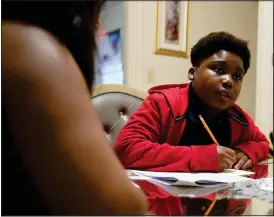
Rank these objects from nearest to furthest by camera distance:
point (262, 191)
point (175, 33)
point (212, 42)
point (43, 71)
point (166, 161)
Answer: point (43, 71), point (262, 191), point (166, 161), point (212, 42), point (175, 33)

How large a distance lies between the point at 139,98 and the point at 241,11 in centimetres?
55

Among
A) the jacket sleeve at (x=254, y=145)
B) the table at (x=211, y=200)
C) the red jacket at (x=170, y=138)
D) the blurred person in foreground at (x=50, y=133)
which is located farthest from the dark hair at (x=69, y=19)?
the jacket sleeve at (x=254, y=145)

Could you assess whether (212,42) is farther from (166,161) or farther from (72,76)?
(72,76)

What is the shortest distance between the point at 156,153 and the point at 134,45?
0.72 meters

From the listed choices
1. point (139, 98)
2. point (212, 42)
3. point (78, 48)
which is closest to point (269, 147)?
point (212, 42)

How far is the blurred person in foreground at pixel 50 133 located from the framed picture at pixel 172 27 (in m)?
0.65

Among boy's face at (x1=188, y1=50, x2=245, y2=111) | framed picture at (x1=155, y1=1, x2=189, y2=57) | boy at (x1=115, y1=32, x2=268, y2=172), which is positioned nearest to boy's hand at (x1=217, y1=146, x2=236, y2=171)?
boy at (x1=115, y1=32, x2=268, y2=172)

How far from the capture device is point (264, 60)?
106 cm

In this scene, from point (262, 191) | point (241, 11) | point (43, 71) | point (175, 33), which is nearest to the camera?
point (43, 71)

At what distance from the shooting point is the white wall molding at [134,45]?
3.64 ft

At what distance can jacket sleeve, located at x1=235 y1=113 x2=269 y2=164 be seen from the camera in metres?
0.70

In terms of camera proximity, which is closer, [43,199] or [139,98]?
[43,199]

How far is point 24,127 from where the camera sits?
214mm

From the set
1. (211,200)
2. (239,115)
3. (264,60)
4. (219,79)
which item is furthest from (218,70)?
(264,60)
